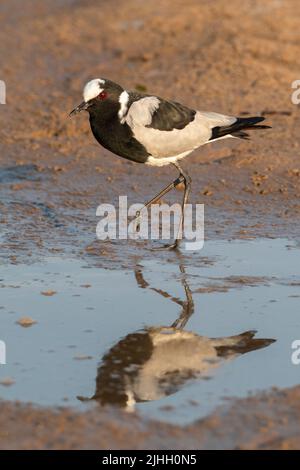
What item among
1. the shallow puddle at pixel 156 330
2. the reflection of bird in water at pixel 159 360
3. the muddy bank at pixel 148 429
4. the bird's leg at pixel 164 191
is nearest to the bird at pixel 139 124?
the bird's leg at pixel 164 191

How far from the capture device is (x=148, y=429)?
15.2 ft

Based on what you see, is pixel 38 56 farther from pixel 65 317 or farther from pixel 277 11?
pixel 65 317

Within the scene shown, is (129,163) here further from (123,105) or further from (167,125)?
(123,105)

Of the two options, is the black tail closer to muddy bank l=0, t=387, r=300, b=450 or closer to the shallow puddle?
the shallow puddle

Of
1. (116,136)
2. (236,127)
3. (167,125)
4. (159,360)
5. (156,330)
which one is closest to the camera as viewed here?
(159,360)

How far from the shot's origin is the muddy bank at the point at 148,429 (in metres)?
4.54

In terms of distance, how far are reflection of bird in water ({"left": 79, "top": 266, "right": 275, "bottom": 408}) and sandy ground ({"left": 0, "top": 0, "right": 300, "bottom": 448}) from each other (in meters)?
0.31

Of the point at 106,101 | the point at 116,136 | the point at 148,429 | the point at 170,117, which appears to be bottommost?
the point at 148,429

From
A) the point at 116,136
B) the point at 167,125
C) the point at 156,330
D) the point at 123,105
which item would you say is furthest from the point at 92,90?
the point at 156,330

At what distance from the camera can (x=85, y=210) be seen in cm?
841

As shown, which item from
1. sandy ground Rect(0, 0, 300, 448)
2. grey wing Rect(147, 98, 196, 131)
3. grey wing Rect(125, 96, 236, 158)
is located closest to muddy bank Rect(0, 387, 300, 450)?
sandy ground Rect(0, 0, 300, 448)

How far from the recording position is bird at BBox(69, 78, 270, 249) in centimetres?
739

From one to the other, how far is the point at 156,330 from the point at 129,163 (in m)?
3.71
